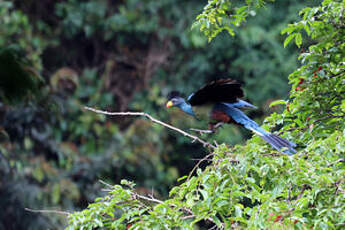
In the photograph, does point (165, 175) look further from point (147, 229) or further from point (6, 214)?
point (147, 229)

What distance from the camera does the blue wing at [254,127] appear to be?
215cm

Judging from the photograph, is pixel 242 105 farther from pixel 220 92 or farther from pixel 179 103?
pixel 179 103

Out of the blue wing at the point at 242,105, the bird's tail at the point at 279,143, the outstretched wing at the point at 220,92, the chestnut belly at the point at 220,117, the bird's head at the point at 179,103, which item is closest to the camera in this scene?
the bird's tail at the point at 279,143

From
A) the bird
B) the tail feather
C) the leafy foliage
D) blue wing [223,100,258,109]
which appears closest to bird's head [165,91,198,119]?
the bird

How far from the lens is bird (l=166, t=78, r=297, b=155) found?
90.1 inches

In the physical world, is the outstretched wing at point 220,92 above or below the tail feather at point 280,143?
above

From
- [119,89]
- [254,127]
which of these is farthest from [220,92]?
[119,89]

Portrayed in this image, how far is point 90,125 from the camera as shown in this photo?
5781 mm

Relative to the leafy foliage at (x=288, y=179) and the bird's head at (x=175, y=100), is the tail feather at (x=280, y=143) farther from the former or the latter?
the bird's head at (x=175, y=100)

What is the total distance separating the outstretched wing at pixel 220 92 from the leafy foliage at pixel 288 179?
0.73 ft

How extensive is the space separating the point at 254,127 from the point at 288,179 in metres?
0.69

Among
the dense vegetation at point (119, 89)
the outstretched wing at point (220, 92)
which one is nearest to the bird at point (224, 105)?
the outstretched wing at point (220, 92)

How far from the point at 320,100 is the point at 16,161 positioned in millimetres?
3591

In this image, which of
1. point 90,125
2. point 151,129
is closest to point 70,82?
point 90,125
